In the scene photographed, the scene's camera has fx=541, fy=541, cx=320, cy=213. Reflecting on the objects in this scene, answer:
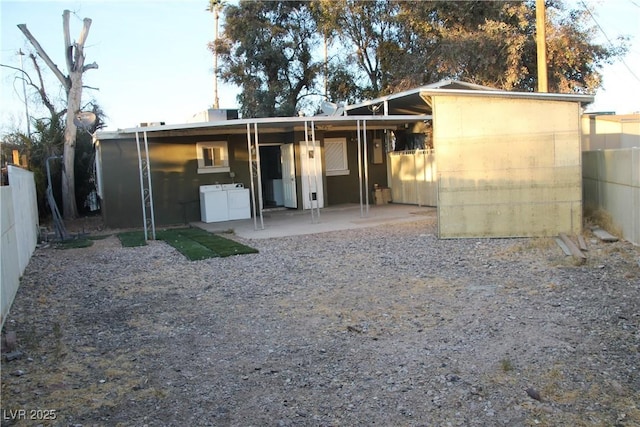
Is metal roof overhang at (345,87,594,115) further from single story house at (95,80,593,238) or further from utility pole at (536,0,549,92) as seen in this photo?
Result: utility pole at (536,0,549,92)

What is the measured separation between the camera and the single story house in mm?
9320

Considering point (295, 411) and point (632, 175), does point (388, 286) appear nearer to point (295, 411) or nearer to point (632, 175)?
point (295, 411)

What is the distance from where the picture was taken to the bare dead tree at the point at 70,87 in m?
17.3

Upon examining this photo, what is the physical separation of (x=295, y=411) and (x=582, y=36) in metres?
18.1

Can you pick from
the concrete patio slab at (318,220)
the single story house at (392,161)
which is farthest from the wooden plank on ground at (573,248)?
the concrete patio slab at (318,220)

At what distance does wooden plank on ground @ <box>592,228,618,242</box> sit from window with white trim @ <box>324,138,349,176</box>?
8353 millimetres

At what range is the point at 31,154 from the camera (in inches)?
728

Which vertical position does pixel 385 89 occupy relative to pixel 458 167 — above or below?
above

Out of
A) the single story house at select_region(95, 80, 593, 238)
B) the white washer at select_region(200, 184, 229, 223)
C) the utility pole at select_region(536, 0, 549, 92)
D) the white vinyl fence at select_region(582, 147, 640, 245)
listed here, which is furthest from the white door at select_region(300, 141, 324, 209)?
the white vinyl fence at select_region(582, 147, 640, 245)

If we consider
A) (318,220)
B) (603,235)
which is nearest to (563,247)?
(603,235)

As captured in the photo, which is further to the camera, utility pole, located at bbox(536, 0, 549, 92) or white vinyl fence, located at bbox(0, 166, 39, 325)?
utility pole, located at bbox(536, 0, 549, 92)

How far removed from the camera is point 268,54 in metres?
23.3

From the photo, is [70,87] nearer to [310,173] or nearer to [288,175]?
[288,175]

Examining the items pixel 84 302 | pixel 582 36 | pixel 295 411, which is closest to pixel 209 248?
pixel 84 302
